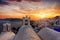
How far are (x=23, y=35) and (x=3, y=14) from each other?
235cm

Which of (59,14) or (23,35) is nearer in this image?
(23,35)

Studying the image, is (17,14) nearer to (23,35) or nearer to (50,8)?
(50,8)

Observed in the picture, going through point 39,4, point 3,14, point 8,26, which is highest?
point 39,4

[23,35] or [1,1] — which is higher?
[1,1]

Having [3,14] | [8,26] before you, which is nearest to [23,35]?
[8,26]

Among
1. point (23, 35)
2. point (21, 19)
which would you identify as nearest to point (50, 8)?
point (21, 19)

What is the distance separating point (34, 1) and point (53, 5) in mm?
441

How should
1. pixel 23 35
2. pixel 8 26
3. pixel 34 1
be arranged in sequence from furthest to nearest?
1. pixel 34 1
2. pixel 8 26
3. pixel 23 35

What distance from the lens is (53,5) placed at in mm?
3631

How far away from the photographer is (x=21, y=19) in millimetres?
3549

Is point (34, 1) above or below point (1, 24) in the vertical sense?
above

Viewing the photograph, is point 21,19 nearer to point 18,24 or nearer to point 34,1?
point 18,24

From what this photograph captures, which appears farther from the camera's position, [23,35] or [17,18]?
[17,18]

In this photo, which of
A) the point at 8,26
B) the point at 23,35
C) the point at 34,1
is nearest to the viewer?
the point at 23,35
